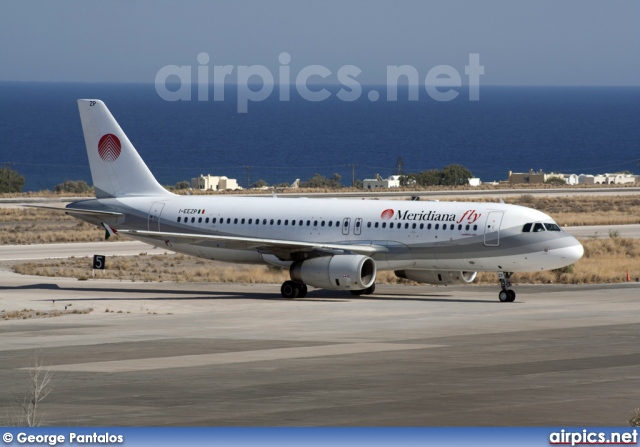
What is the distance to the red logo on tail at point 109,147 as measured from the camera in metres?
53.0

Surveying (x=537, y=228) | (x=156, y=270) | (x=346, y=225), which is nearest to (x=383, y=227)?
(x=346, y=225)

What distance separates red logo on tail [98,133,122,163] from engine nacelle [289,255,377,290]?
1169 cm

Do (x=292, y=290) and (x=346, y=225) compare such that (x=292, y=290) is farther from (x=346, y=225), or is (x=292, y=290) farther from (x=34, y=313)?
(x=34, y=313)

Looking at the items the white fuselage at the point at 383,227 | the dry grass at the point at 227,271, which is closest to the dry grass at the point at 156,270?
the dry grass at the point at 227,271

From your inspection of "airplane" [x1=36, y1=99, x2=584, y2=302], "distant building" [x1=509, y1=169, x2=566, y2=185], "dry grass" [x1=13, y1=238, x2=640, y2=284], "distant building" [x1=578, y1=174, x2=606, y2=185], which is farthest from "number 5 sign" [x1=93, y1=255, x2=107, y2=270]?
"distant building" [x1=578, y1=174, x2=606, y2=185]

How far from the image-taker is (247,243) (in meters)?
47.1

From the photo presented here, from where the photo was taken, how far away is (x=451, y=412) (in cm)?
2245

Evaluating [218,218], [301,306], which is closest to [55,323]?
[301,306]

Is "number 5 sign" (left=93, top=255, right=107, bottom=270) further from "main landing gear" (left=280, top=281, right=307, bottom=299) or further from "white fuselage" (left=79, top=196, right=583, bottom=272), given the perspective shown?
"main landing gear" (left=280, top=281, right=307, bottom=299)

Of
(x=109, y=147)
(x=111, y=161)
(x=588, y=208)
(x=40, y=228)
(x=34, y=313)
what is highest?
(x=588, y=208)

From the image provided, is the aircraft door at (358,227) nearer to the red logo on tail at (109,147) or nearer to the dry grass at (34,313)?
the dry grass at (34,313)

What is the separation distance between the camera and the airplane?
44.3 metres

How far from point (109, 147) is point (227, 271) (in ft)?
25.8

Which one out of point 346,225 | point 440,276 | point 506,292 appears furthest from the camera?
point 346,225
